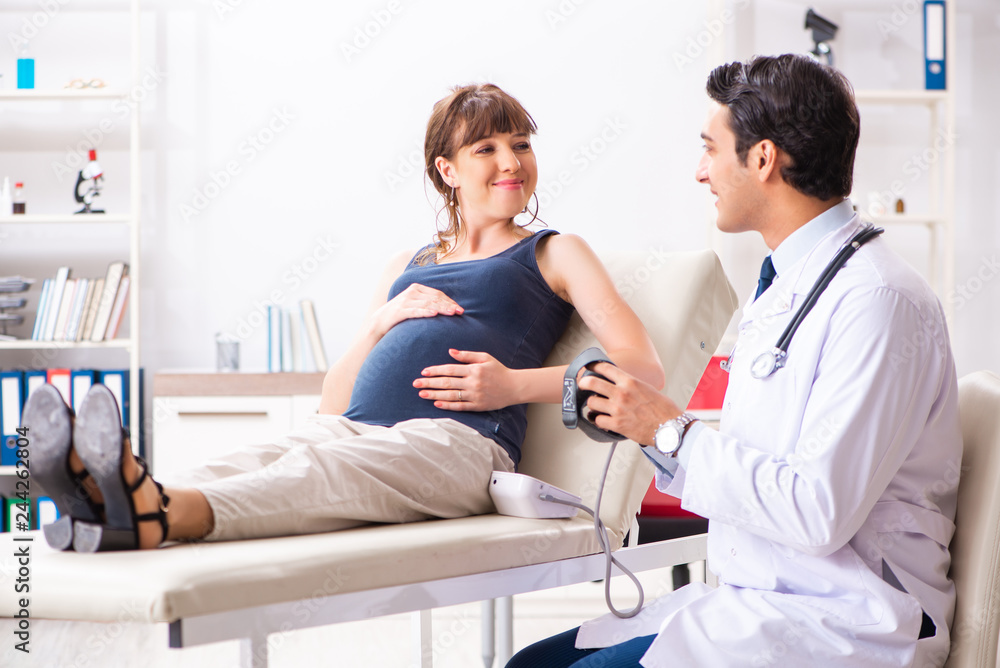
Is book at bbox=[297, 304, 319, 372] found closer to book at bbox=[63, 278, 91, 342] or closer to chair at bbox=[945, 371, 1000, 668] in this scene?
book at bbox=[63, 278, 91, 342]

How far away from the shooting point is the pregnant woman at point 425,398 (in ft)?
2.95

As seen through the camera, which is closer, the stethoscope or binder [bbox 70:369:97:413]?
the stethoscope

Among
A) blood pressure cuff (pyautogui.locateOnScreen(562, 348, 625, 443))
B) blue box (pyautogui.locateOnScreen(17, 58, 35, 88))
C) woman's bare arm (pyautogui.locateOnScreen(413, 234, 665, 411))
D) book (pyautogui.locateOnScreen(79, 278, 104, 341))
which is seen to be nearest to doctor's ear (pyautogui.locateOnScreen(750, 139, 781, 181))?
blood pressure cuff (pyautogui.locateOnScreen(562, 348, 625, 443))

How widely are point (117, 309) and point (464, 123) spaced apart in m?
1.84

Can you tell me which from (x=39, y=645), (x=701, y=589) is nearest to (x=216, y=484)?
(x=701, y=589)

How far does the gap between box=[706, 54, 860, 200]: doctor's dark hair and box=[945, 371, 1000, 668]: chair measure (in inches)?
11.7

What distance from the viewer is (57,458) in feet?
2.89

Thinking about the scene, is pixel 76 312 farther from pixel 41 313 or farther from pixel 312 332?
pixel 312 332

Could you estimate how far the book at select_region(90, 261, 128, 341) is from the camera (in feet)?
9.53

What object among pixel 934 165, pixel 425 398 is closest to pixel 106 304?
pixel 425 398

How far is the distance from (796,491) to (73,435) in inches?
28.7

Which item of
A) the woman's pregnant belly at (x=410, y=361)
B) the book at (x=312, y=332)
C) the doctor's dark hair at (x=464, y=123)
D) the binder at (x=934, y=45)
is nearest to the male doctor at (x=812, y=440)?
the woman's pregnant belly at (x=410, y=361)

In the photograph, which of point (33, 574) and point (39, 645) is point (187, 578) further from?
point (39, 645)

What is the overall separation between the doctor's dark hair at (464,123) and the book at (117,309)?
1683mm
